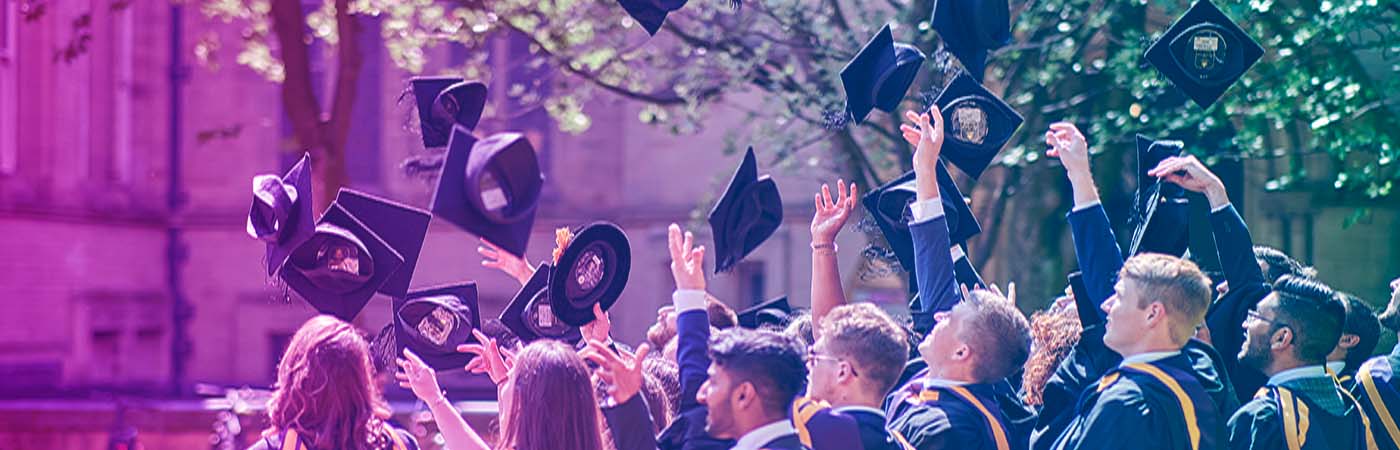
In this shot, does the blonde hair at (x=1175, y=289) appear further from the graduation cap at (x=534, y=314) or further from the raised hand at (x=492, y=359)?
the graduation cap at (x=534, y=314)

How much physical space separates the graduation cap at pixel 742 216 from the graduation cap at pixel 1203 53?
1603mm

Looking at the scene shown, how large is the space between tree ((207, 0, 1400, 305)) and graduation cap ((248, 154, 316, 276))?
4.27 meters

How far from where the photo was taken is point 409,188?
18578mm

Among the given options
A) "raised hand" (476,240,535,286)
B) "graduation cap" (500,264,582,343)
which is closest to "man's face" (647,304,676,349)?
"graduation cap" (500,264,582,343)

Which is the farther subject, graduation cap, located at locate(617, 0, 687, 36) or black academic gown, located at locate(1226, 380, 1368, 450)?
graduation cap, located at locate(617, 0, 687, 36)

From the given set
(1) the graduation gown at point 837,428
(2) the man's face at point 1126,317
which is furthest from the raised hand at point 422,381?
(2) the man's face at point 1126,317

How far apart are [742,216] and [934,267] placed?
101 cm

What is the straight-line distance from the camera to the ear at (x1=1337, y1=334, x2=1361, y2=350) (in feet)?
18.4

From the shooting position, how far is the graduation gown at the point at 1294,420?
4930 millimetres

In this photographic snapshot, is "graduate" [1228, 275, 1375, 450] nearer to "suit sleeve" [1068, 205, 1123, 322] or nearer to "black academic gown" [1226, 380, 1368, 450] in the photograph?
"black academic gown" [1226, 380, 1368, 450]

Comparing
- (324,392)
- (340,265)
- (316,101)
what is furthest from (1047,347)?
(316,101)

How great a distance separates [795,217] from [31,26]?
8.12 meters

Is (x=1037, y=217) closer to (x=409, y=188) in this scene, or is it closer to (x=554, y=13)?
(x=554, y=13)

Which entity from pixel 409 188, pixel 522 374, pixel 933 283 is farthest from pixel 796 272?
pixel 522 374
